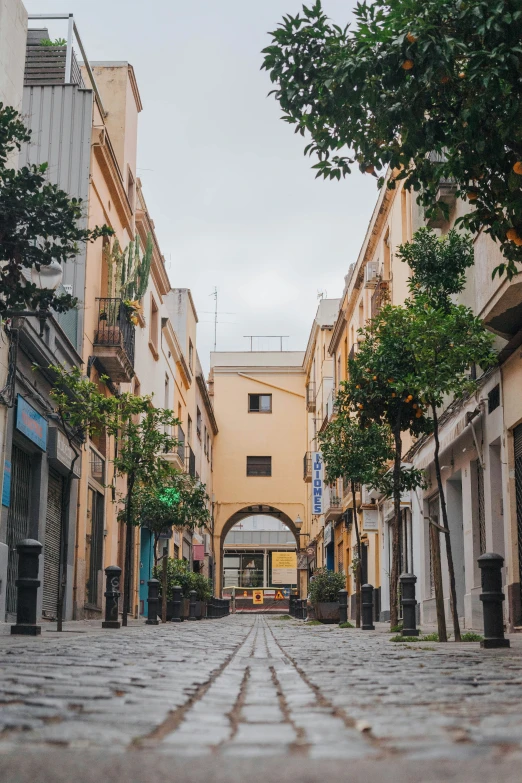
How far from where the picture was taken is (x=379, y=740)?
9.52ft

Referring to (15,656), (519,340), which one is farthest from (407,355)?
(15,656)

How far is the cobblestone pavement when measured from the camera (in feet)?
8.13

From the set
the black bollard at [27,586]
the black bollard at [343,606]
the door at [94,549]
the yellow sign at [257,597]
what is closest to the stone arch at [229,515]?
the yellow sign at [257,597]

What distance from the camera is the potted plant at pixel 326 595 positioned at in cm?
2564

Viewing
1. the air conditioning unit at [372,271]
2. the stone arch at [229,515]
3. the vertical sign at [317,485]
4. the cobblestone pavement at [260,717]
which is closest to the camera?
the cobblestone pavement at [260,717]

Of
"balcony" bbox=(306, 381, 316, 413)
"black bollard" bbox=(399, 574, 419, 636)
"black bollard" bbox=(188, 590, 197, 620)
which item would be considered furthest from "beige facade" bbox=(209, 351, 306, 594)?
"black bollard" bbox=(399, 574, 419, 636)

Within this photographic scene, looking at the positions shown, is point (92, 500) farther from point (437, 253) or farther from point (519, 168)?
point (519, 168)

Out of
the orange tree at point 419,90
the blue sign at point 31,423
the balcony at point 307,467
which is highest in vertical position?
the balcony at point 307,467

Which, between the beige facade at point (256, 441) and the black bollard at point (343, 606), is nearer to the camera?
the black bollard at point (343, 606)

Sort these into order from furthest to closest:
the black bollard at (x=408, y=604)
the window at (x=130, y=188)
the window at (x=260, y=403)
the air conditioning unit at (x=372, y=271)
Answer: the window at (x=260, y=403) < the air conditioning unit at (x=372, y=271) < the window at (x=130, y=188) < the black bollard at (x=408, y=604)

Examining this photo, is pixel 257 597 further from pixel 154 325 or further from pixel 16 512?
pixel 16 512

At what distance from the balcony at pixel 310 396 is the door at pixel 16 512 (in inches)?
1372

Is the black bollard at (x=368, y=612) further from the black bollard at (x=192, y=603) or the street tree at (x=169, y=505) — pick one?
the black bollard at (x=192, y=603)

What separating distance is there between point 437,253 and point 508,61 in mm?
9537
